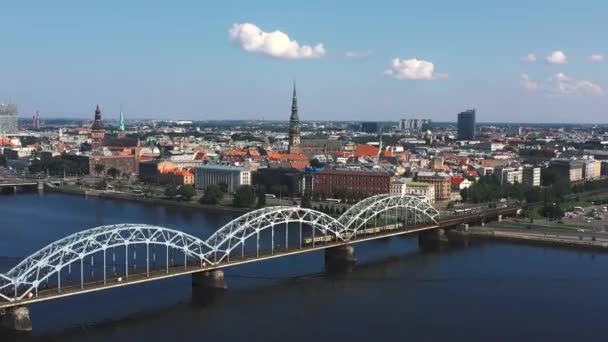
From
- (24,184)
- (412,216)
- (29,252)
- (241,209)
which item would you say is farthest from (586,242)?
(24,184)

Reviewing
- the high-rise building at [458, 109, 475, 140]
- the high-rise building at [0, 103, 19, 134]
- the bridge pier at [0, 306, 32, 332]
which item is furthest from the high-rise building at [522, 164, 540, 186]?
the high-rise building at [0, 103, 19, 134]

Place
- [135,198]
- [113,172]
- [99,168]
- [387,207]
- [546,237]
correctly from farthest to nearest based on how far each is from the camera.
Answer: [99,168] → [113,172] → [135,198] → [546,237] → [387,207]

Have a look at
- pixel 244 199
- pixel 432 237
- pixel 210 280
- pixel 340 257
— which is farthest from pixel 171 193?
pixel 210 280

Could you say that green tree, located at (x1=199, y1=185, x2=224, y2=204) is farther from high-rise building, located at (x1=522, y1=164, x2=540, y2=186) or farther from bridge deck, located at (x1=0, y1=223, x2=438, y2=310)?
high-rise building, located at (x1=522, y1=164, x2=540, y2=186)

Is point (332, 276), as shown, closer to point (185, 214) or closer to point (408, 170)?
point (185, 214)

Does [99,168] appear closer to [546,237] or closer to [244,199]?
[244,199]
